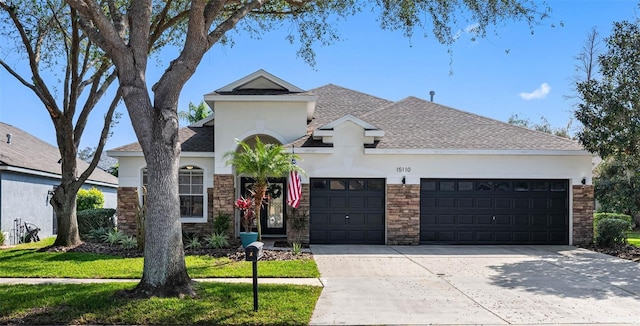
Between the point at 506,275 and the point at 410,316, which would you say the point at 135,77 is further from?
the point at 506,275

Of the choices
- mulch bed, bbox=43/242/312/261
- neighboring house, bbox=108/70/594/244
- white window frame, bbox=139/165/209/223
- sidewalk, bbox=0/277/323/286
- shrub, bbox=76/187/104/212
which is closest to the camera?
sidewalk, bbox=0/277/323/286

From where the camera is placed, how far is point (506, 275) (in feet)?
38.2

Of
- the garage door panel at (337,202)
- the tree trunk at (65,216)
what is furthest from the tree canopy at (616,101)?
the tree trunk at (65,216)

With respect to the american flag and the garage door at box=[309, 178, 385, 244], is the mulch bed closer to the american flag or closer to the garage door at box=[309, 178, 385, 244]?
the american flag

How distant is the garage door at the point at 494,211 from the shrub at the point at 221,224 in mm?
6261

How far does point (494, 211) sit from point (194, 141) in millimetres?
10469

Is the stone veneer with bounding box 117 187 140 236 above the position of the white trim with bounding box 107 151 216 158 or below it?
below

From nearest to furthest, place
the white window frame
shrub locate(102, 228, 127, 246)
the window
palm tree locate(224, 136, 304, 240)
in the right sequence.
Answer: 1. palm tree locate(224, 136, 304, 240)
2. shrub locate(102, 228, 127, 246)
3. the white window frame
4. the window

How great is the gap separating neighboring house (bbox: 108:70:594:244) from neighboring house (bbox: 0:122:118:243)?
4236 mm

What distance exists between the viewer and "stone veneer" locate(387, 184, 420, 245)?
1678cm

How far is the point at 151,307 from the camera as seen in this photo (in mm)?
8062

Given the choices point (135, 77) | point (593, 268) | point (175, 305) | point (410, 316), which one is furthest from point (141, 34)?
point (593, 268)

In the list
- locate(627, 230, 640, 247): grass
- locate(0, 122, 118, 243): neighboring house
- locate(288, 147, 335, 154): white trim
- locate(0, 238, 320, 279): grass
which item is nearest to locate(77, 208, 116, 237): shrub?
locate(0, 122, 118, 243): neighboring house

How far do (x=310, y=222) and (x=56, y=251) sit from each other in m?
7.45
